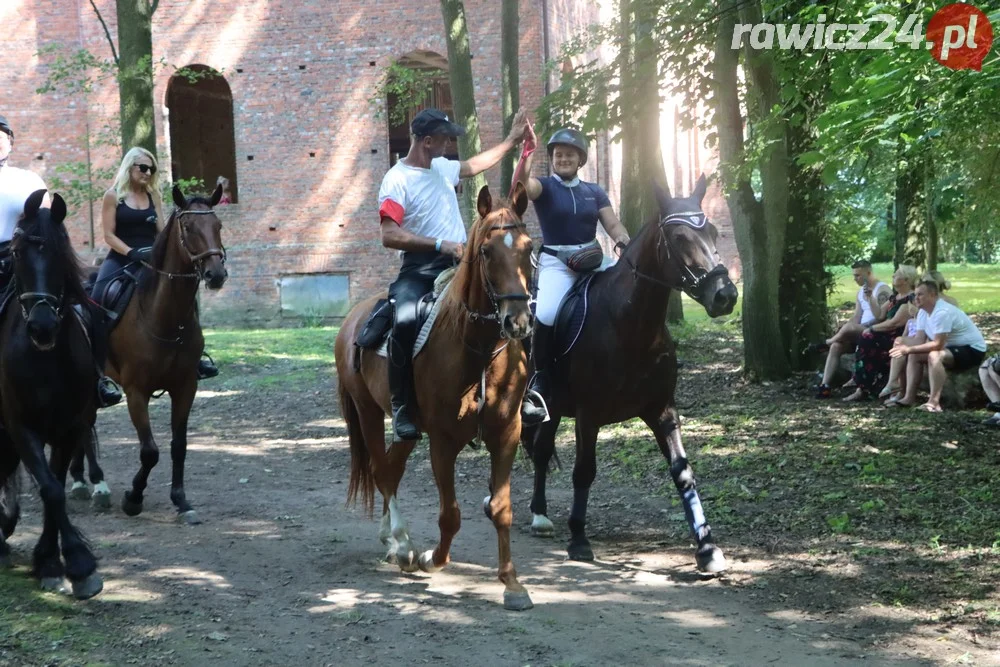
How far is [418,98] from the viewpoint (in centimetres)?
2361

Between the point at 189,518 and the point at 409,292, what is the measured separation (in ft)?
9.93

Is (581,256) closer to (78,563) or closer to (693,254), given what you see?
(693,254)

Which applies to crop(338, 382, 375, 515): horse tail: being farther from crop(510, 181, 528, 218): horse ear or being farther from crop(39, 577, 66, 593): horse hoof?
crop(510, 181, 528, 218): horse ear

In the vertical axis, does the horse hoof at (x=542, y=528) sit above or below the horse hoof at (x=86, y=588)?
below

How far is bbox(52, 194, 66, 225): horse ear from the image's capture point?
6.66 metres

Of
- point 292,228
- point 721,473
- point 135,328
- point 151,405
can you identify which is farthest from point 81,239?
point 721,473

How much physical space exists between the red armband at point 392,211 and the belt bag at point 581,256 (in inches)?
61.8

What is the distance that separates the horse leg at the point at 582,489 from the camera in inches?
300

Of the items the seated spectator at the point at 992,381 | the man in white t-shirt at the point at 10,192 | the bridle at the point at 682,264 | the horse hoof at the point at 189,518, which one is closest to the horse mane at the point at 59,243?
the man in white t-shirt at the point at 10,192

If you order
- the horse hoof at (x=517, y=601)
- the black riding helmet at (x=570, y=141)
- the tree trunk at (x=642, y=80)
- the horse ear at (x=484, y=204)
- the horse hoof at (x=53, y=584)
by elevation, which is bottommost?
the horse hoof at (x=517, y=601)

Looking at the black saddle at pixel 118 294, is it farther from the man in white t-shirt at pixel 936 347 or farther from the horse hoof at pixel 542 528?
the man in white t-shirt at pixel 936 347

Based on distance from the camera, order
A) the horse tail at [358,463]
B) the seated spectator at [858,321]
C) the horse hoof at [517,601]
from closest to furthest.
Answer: the horse hoof at [517,601] → the horse tail at [358,463] → the seated spectator at [858,321]

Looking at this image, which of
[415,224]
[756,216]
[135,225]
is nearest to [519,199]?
[415,224]

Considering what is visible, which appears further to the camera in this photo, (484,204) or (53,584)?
(53,584)
